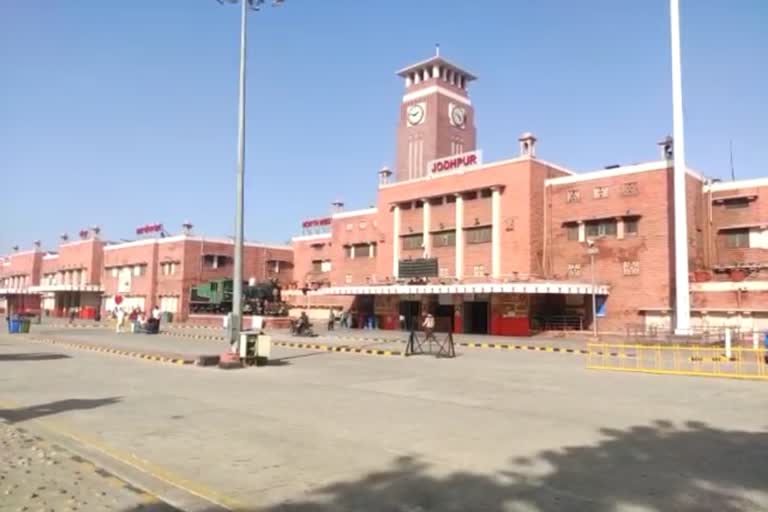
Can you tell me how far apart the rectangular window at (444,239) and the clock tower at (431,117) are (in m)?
19.7

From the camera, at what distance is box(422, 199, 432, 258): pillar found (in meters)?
45.8

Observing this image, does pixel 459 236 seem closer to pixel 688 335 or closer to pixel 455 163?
pixel 455 163

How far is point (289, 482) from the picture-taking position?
Result: 6.37 metres

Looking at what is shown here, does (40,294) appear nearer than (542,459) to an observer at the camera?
No

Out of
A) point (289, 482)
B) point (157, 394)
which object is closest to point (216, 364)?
point (157, 394)

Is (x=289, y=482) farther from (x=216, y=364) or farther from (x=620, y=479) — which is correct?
(x=216, y=364)

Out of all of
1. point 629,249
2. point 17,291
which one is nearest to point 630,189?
point 629,249

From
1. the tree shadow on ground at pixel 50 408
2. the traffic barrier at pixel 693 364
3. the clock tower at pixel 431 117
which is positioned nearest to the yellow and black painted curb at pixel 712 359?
the traffic barrier at pixel 693 364

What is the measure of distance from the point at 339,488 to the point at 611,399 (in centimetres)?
787

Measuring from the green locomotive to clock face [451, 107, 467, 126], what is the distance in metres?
27.7

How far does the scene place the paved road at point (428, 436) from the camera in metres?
6.00

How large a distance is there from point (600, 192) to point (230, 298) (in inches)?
1263

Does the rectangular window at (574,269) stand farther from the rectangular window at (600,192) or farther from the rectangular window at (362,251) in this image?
the rectangular window at (362,251)

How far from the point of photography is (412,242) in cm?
4738
